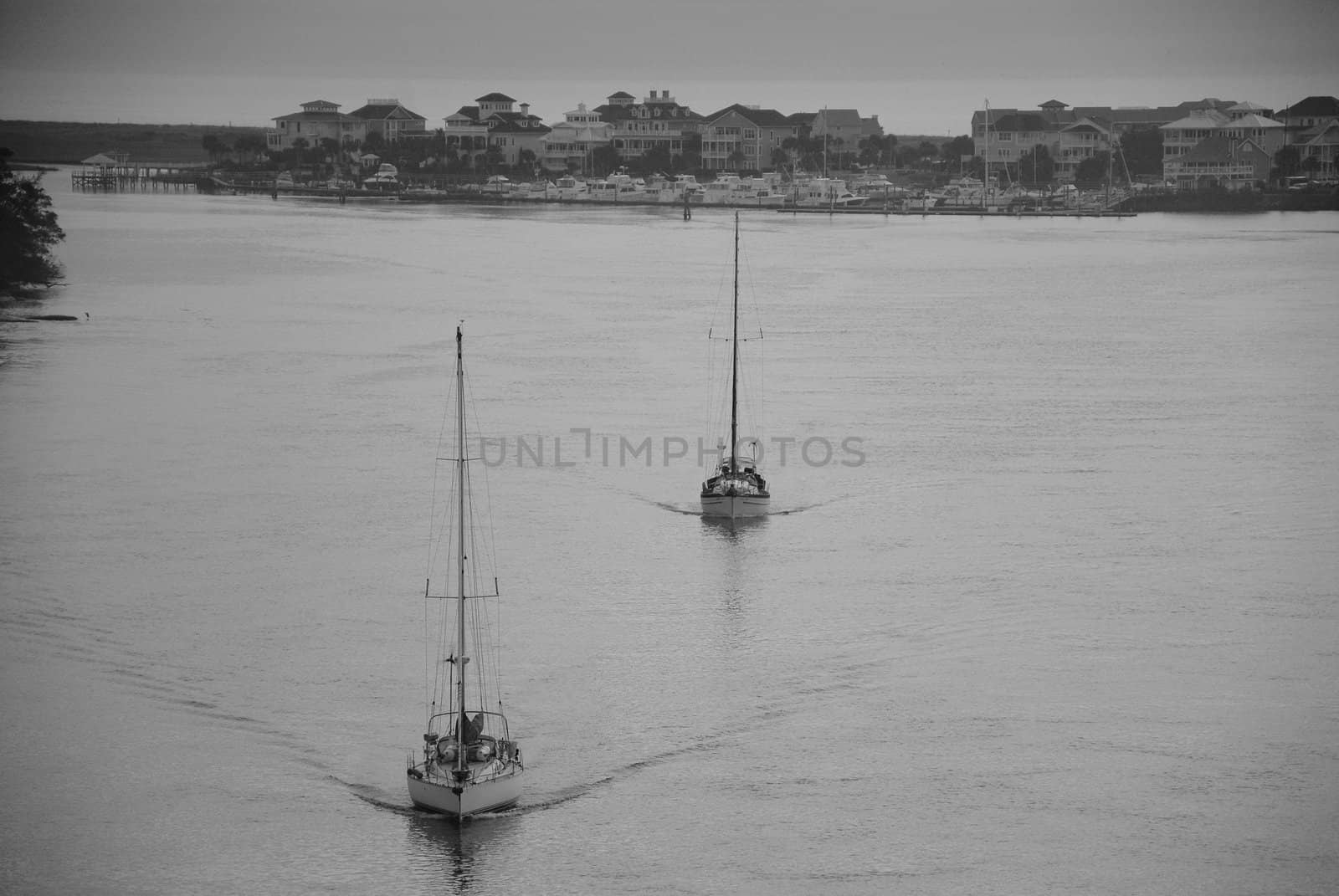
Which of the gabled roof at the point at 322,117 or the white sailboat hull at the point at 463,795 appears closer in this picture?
the white sailboat hull at the point at 463,795

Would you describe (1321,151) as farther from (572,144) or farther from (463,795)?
(463,795)

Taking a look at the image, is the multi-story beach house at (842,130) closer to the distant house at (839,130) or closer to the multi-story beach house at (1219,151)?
the distant house at (839,130)

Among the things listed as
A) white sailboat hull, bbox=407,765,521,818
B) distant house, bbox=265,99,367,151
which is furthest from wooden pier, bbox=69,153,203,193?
white sailboat hull, bbox=407,765,521,818

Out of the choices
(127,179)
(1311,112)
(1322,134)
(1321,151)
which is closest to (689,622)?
(1321,151)

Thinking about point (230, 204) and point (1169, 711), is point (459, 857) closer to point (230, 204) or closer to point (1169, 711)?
point (1169, 711)

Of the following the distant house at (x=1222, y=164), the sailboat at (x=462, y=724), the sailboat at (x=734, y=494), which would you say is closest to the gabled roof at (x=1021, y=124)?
the distant house at (x=1222, y=164)
